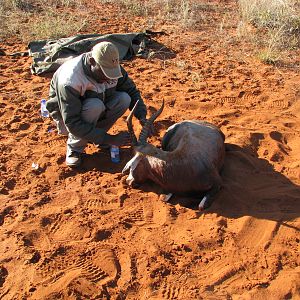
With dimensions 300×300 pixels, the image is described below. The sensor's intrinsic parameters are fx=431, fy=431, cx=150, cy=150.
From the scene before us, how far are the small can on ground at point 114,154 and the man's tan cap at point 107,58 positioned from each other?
108cm

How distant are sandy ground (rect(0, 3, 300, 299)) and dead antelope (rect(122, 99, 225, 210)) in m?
0.16

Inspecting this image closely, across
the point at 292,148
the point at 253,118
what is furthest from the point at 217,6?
Answer: the point at 292,148

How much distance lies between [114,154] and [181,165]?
38.1 inches

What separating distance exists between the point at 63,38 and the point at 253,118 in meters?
3.73

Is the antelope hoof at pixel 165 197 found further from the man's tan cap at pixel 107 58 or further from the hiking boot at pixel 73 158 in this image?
the man's tan cap at pixel 107 58

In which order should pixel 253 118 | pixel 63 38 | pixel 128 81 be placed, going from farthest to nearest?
pixel 63 38 → pixel 253 118 → pixel 128 81

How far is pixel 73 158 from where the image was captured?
16.3 feet

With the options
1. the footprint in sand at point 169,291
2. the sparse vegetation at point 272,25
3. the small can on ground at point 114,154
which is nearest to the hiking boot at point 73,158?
the small can on ground at point 114,154

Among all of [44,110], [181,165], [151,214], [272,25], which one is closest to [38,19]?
[44,110]

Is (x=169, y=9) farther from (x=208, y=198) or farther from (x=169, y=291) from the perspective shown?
(x=169, y=291)

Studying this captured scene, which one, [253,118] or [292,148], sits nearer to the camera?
[292,148]

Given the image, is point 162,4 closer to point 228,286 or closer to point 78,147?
point 78,147

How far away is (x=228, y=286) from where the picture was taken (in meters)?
3.60

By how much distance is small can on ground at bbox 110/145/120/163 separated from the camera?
5.09 metres
